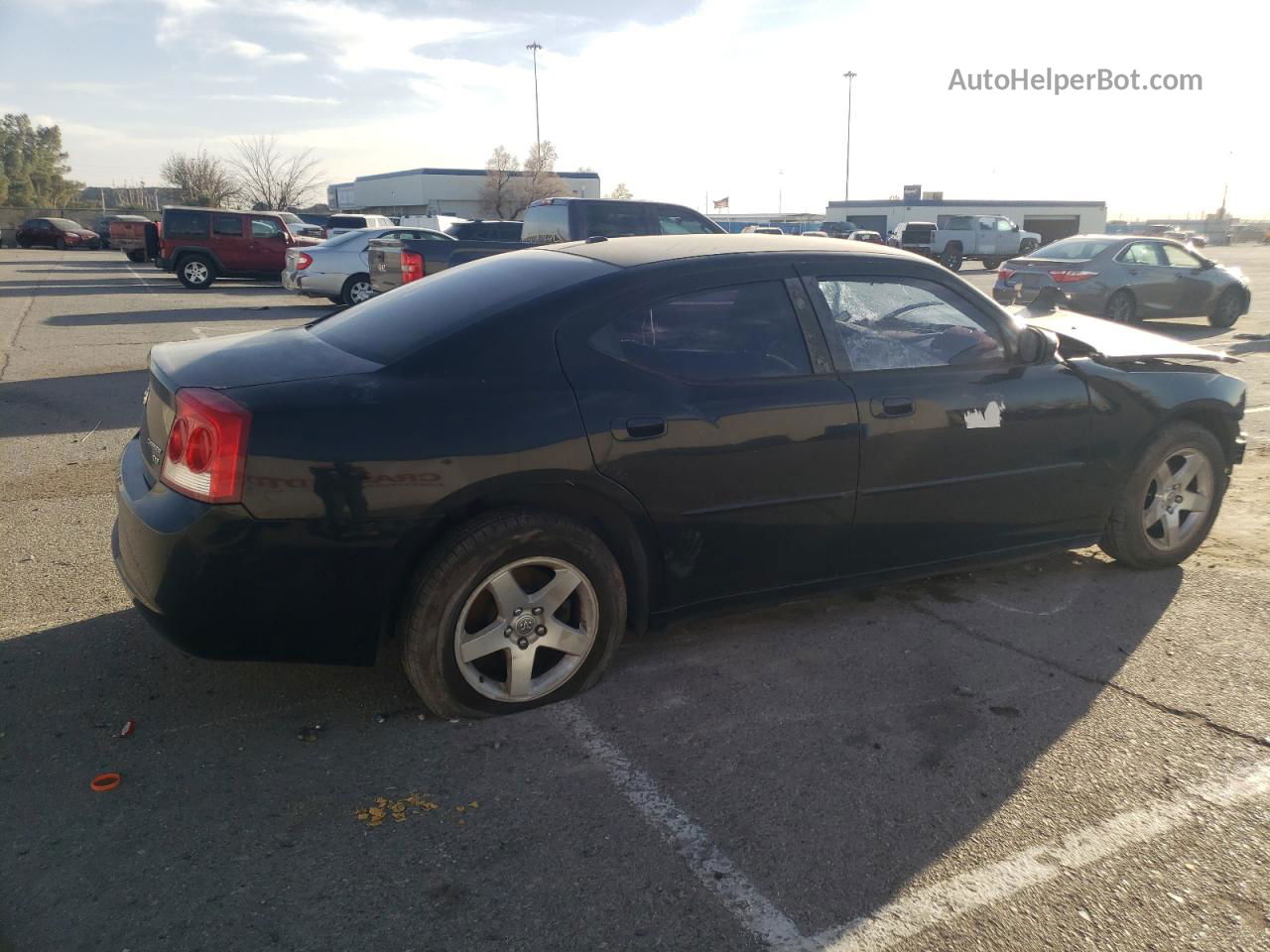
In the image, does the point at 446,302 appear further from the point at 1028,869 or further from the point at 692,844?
the point at 1028,869

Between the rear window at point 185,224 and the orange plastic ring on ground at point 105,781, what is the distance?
74.2 ft

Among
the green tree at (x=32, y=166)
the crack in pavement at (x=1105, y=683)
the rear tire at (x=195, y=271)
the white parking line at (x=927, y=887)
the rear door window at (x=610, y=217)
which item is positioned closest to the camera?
the white parking line at (x=927, y=887)

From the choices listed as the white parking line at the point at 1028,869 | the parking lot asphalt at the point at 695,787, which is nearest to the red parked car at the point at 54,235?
the parking lot asphalt at the point at 695,787

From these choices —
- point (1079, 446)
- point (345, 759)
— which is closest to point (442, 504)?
point (345, 759)

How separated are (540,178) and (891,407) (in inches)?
2476

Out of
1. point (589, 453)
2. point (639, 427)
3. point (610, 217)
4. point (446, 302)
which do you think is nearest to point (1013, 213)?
point (610, 217)

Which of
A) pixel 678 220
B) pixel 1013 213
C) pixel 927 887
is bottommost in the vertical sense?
pixel 927 887

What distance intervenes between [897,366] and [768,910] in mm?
2265

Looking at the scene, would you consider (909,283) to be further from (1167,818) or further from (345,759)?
(345,759)

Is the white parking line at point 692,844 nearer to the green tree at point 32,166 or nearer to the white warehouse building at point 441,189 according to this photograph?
the white warehouse building at point 441,189

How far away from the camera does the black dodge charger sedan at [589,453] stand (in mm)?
3023

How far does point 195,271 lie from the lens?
2303 cm

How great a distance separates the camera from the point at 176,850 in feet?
8.71

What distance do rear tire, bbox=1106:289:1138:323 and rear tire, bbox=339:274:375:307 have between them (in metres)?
12.0
